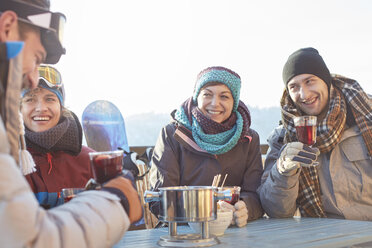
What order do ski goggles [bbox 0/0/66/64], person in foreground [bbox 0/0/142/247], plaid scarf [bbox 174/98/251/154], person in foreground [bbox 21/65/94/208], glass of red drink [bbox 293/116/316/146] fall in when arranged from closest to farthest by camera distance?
1. person in foreground [bbox 0/0/142/247]
2. ski goggles [bbox 0/0/66/64]
3. glass of red drink [bbox 293/116/316/146]
4. person in foreground [bbox 21/65/94/208]
5. plaid scarf [bbox 174/98/251/154]

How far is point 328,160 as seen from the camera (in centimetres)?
242

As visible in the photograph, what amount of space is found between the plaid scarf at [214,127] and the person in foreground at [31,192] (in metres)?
1.41

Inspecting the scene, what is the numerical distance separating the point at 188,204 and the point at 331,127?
1.45 m

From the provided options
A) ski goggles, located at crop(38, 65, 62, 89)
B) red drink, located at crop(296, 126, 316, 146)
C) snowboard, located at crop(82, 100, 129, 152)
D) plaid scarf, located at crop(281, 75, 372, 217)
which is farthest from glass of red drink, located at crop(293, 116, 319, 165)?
snowboard, located at crop(82, 100, 129, 152)

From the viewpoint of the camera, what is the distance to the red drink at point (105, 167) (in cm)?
106

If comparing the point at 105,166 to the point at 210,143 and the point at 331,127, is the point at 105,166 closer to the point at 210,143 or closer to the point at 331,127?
the point at 210,143

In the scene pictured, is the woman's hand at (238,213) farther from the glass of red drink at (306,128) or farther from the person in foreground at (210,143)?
the person in foreground at (210,143)

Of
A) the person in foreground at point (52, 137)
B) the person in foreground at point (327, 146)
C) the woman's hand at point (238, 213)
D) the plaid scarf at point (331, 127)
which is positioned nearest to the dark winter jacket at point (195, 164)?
the person in foreground at point (327, 146)

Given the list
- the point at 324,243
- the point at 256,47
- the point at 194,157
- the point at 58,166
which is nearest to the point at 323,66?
the point at 194,157

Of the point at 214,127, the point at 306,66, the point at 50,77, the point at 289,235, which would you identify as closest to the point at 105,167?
the point at 289,235

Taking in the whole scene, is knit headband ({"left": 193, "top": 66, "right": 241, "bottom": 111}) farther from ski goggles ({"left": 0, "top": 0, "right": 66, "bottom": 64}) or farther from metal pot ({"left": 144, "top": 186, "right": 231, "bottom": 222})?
ski goggles ({"left": 0, "top": 0, "right": 66, "bottom": 64})

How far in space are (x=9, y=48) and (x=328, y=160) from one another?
2.06 meters

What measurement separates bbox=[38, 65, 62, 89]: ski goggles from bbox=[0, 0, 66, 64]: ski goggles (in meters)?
1.06

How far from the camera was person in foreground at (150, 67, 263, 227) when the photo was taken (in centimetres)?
239
